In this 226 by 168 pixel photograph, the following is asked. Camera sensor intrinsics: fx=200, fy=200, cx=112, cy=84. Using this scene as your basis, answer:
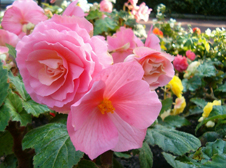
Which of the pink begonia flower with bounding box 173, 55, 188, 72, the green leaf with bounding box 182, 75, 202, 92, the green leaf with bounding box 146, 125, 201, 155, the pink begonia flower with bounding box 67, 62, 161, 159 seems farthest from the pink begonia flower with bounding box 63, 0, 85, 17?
the pink begonia flower with bounding box 173, 55, 188, 72

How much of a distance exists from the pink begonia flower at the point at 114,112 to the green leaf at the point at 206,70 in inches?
47.9

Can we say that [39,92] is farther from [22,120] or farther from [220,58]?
[220,58]

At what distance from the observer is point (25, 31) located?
0.77 metres

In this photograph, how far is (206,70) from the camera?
5.02ft

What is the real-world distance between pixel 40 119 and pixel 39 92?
1.19 meters

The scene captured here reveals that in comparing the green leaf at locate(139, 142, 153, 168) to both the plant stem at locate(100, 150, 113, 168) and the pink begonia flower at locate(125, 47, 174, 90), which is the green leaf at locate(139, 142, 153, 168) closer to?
the plant stem at locate(100, 150, 113, 168)

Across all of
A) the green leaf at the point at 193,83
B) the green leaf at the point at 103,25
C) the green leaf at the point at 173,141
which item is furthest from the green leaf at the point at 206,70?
the green leaf at the point at 173,141

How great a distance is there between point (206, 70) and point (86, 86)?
4.52 ft

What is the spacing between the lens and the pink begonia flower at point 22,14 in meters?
0.80

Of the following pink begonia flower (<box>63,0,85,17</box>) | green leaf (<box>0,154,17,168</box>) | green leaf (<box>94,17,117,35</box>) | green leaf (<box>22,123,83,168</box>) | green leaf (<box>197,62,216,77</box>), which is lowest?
green leaf (<box>0,154,17,168</box>)

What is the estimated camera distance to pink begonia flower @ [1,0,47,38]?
802 mm

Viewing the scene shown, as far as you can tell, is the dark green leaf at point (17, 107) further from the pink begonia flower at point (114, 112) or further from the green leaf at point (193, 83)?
the green leaf at point (193, 83)

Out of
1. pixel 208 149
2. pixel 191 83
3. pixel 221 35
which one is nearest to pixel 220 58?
pixel 221 35

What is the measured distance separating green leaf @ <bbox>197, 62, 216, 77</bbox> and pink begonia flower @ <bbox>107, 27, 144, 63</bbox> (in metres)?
1.02
